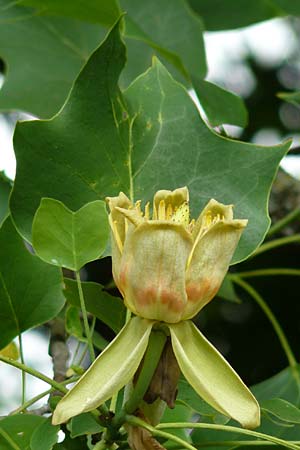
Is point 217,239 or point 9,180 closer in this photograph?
point 217,239

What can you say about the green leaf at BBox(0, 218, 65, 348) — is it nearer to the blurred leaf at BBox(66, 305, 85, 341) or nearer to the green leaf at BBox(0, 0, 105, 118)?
the blurred leaf at BBox(66, 305, 85, 341)

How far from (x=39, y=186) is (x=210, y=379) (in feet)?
1.13

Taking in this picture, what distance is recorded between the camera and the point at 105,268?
242 cm

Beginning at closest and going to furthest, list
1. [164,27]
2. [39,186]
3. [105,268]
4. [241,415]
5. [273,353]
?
[241,415], [39,186], [164,27], [105,268], [273,353]

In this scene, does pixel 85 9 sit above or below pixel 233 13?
above

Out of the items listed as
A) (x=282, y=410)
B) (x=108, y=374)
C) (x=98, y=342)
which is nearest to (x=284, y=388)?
(x=98, y=342)

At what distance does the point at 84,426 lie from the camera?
103 centimetres

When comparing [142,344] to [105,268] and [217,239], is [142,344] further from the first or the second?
[105,268]

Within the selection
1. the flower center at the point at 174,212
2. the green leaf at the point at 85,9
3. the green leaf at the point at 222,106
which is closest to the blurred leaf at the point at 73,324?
the flower center at the point at 174,212

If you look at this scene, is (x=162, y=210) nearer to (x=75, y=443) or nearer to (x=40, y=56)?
(x=75, y=443)

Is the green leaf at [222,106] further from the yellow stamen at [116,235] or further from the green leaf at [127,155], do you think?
the yellow stamen at [116,235]

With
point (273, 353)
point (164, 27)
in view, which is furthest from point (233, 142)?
point (273, 353)

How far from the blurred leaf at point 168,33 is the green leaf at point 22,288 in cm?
75

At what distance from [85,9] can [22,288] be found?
0.50 metres
